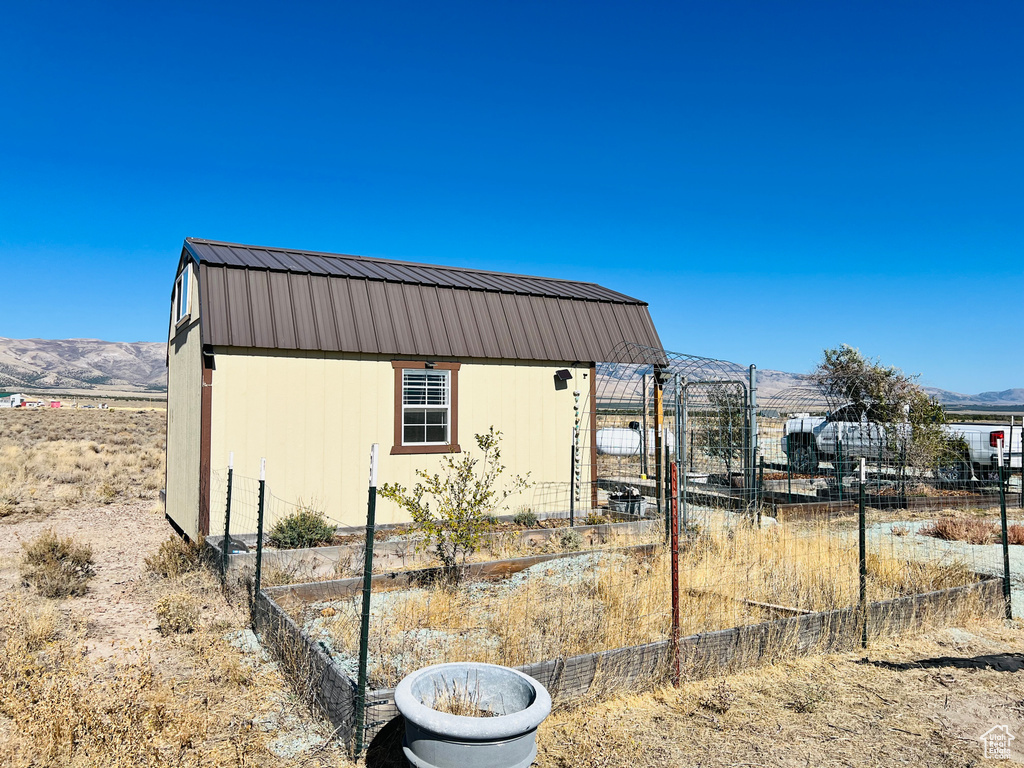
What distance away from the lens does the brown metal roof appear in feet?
33.0

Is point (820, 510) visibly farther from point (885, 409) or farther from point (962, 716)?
point (962, 716)

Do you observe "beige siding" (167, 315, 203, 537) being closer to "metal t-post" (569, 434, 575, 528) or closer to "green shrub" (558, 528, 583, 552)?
"green shrub" (558, 528, 583, 552)

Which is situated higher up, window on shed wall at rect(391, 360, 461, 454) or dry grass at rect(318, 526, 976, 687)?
window on shed wall at rect(391, 360, 461, 454)

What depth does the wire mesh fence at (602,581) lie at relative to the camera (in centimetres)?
515

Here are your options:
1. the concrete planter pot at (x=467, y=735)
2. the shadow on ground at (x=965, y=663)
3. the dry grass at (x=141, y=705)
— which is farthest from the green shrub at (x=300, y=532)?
the shadow on ground at (x=965, y=663)

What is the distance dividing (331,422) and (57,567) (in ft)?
12.7

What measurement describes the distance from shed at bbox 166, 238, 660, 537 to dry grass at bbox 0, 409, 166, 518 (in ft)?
13.7

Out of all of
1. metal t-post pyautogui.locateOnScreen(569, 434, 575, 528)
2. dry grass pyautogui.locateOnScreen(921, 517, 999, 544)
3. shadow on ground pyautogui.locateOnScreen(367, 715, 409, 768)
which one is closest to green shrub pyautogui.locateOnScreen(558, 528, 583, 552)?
metal t-post pyautogui.locateOnScreen(569, 434, 575, 528)

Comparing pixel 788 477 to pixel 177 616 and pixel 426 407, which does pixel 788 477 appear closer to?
pixel 426 407

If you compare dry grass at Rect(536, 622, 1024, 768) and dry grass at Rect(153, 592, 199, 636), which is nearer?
dry grass at Rect(536, 622, 1024, 768)

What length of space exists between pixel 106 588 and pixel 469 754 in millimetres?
6552

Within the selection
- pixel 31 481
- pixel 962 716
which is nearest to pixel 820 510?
pixel 962 716

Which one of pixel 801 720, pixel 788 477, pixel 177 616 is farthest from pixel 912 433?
pixel 177 616

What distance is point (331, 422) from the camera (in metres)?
10.6
